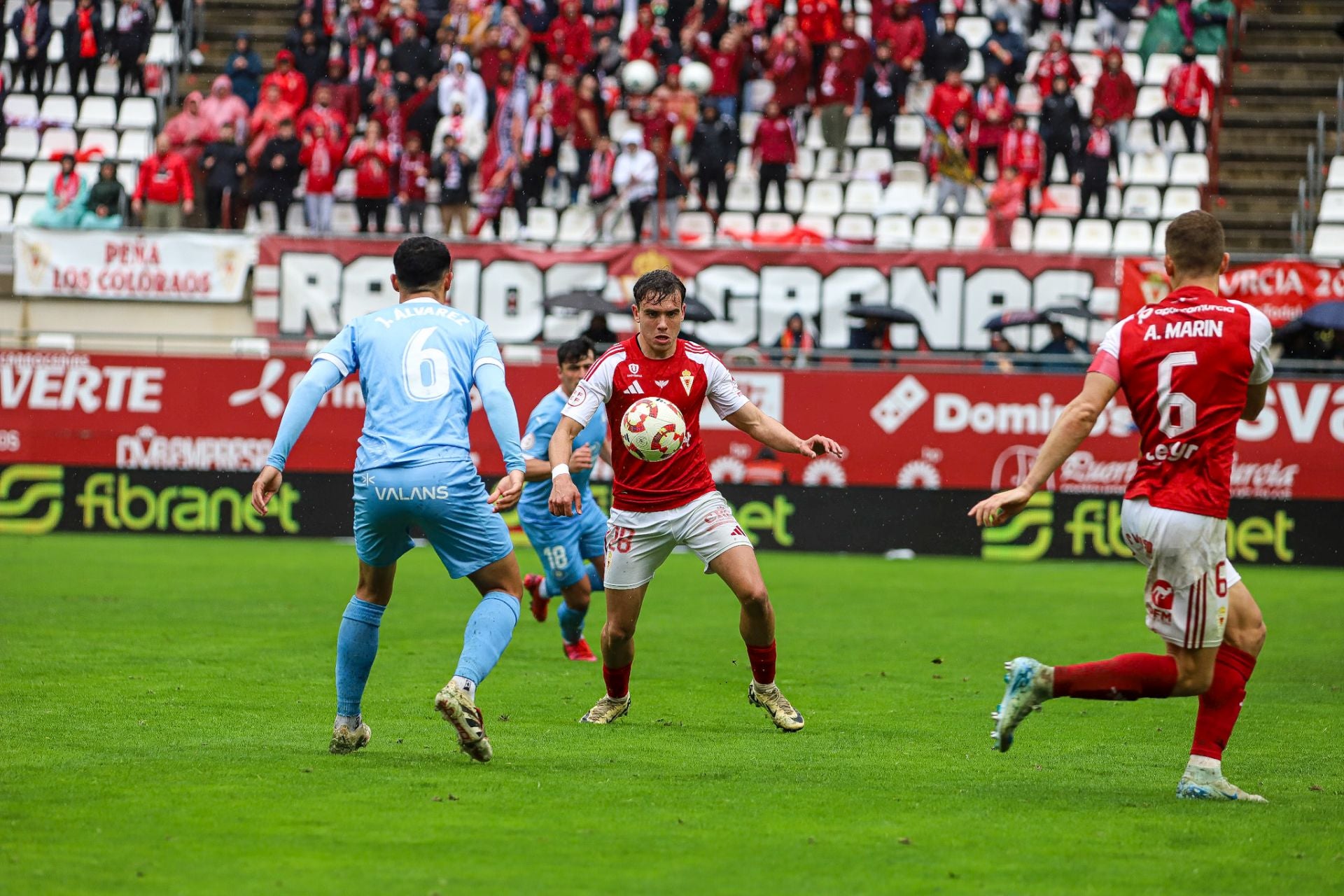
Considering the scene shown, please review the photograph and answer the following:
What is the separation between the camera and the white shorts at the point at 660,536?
8.61 meters

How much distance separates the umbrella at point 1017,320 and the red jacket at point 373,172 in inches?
361

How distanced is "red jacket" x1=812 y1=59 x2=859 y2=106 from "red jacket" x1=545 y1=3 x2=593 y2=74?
392 cm

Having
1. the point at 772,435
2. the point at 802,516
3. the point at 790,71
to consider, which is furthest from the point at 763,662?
the point at 790,71

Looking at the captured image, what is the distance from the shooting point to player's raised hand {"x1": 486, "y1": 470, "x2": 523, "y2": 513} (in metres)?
6.89

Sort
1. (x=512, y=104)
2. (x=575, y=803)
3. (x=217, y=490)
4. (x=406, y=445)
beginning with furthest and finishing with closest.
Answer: (x=512, y=104)
(x=217, y=490)
(x=406, y=445)
(x=575, y=803)

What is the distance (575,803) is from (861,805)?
1148mm

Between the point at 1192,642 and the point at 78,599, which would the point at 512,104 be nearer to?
the point at 78,599

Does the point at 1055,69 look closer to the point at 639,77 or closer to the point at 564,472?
the point at 639,77

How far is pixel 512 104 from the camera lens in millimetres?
25594

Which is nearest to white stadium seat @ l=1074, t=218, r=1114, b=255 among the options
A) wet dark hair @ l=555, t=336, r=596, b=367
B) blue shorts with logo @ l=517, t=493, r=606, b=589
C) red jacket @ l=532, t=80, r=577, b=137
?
red jacket @ l=532, t=80, r=577, b=137

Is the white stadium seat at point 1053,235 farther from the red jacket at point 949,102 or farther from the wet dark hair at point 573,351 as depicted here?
the wet dark hair at point 573,351

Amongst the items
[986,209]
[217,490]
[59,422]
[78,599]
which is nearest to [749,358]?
[986,209]

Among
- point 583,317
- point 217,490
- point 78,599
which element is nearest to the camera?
point 78,599

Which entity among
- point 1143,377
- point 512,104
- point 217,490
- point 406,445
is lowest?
point 217,490
